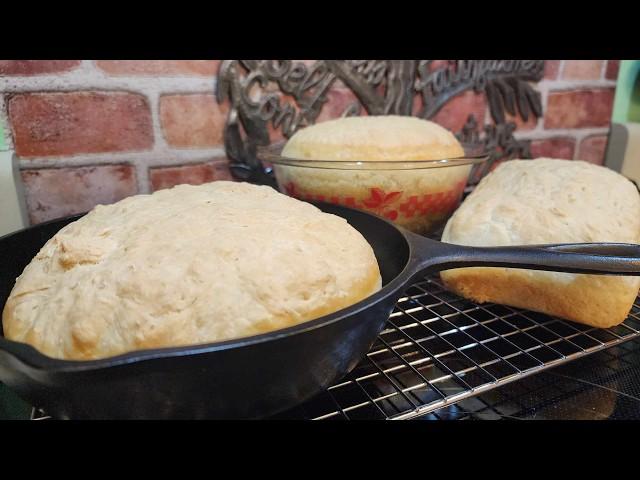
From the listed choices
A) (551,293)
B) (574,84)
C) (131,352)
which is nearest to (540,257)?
(551,293)

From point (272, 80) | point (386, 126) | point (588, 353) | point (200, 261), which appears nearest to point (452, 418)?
point (588, 353)

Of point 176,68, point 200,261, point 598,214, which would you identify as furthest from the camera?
point 176,68

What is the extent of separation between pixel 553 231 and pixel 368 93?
0.65 metres

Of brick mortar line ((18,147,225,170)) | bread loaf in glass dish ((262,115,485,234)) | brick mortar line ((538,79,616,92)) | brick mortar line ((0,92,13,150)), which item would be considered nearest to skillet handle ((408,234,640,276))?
bread loaf in glass dish ((262,115,485,234))

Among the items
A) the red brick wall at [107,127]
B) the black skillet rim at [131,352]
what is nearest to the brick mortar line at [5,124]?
the red brick wall at [107,127]

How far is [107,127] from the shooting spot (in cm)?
94

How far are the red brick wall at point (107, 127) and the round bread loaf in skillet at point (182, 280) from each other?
14.8 inches

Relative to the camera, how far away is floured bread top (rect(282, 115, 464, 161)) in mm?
891

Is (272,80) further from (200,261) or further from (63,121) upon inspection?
(200,261)

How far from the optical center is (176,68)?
3.20 ft

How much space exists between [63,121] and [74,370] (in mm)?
714

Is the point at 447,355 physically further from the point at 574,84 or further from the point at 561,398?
the point at 574,84

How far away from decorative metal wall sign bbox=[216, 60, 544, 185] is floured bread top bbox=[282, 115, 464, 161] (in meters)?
0.15

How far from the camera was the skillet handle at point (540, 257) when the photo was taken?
1.87 ft
